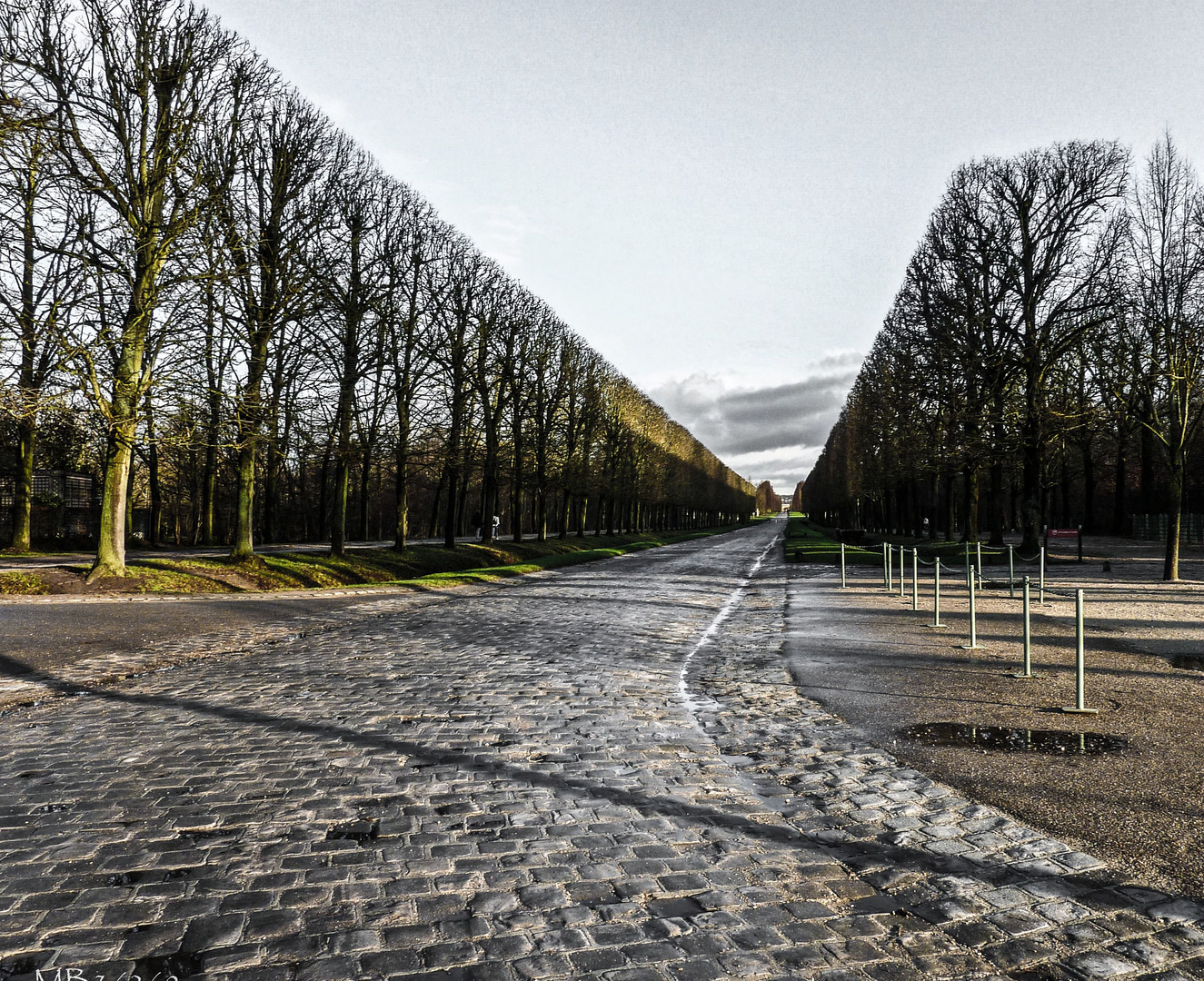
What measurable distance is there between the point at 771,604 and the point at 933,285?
20522mm

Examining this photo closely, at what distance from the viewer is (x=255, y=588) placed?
19656 millimetres

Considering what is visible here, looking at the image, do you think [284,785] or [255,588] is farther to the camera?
[255,588]

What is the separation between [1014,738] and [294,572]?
19204 mm

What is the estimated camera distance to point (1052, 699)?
7.63 m

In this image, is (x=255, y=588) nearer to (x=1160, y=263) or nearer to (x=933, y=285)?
(x=933, y=285)

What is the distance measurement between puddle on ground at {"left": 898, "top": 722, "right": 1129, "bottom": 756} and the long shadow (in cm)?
207

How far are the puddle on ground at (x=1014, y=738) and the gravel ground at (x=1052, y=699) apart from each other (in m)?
0.11

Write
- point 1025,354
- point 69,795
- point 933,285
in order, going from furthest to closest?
point 933,285 < point 1025,354 < point 69,795

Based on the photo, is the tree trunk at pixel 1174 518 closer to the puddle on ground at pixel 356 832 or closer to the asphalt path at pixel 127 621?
the asphalt path at pixel 127 621

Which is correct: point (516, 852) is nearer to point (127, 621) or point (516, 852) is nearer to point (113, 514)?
point (127, 621)

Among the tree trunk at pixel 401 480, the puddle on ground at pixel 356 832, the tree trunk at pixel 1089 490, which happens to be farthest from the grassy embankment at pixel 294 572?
the tree trunk at pixel 1089 490

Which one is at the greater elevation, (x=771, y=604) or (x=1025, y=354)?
(x=1025, y=354)

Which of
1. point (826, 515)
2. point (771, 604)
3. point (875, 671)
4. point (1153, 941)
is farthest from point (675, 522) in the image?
point (1153, 941)

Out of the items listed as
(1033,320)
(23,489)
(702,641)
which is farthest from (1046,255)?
(23,489)
